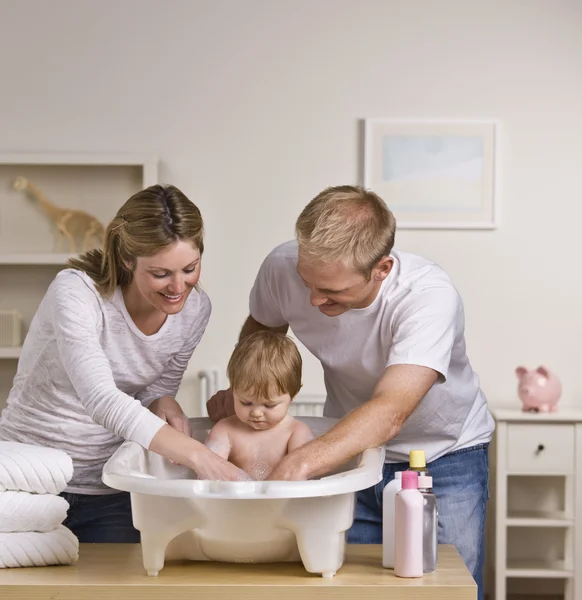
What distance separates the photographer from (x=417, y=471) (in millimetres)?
1390

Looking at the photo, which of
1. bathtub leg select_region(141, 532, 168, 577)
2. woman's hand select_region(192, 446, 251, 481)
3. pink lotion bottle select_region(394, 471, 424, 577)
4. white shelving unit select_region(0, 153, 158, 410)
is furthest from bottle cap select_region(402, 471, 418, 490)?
white shelving unit select_region(0, 153, 158, 410)

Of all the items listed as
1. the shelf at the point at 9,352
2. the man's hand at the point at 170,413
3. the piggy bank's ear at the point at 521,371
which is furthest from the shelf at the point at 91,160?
the man's hand at the point at 170,413

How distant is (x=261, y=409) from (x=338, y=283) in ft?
0.86

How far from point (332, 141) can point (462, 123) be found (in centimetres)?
50

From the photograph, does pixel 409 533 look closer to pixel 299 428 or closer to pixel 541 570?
pixel 299 428

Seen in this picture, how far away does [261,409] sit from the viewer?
1.64 meters

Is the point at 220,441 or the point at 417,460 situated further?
the point at 220,441

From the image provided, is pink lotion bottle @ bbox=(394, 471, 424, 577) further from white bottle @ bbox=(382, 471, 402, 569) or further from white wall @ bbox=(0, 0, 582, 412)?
white wall @ bbox=(0, 0, 582, 412)

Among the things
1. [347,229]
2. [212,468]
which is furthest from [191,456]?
[347,229]

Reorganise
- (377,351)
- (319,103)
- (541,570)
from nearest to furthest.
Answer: (377,351) → (541,570) → (319,103)

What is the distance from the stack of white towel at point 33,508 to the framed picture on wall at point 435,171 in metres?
2.33

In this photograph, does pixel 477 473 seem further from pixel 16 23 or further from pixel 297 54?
pixel 16 23

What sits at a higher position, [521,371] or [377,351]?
[377,351]

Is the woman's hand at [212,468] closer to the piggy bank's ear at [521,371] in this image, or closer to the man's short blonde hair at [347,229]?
the man's short blonde hair at [347,229]
